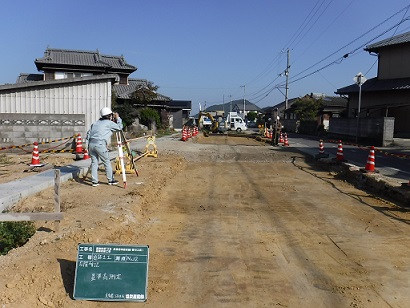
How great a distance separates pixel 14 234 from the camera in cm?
543

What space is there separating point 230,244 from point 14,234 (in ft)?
10.00

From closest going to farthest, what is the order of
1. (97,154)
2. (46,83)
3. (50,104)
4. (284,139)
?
(97,154) → (46,83) → (50,104) → (284,139)

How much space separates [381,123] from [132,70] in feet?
69.9

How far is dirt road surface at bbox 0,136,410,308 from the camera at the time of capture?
13.3ft

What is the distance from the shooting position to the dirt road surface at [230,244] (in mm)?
4066

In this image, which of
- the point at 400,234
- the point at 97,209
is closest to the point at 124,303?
the point at 97,209

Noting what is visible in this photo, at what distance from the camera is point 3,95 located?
16.0m

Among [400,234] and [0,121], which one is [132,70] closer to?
[0,121]

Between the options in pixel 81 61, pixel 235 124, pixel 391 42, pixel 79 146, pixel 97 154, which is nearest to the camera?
pixel 97 154

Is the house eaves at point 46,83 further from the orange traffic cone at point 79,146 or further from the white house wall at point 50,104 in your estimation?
the orange traffic cone at point 79,146

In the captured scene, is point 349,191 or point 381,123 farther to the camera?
A: point 381,123

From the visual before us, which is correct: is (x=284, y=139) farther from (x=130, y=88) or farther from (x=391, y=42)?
(x=130, y=88)

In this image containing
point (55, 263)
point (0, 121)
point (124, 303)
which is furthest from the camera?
point (0, 121)

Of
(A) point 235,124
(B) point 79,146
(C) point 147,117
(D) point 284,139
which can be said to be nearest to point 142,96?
(C) point 147,117
